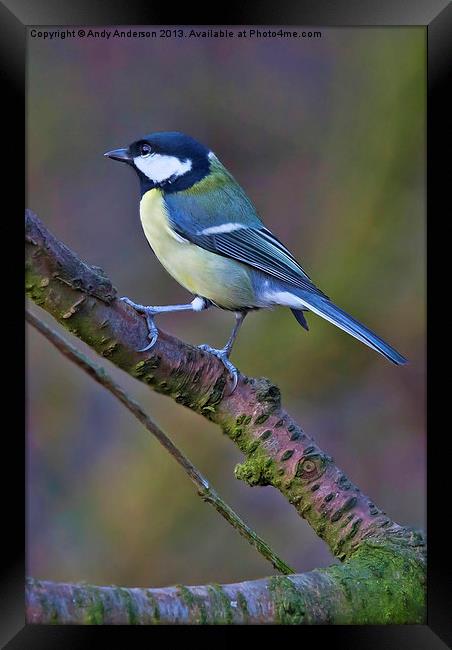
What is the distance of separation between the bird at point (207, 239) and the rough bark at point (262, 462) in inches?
12.1

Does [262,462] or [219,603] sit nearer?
[219,603]

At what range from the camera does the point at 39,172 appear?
1.86 meters

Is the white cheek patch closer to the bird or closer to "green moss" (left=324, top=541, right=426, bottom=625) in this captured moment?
the bird

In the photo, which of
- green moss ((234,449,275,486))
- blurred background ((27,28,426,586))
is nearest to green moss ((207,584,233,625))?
green moss ((234,449,275,486))

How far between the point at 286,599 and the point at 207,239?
95 cm

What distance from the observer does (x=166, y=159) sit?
6.72ft

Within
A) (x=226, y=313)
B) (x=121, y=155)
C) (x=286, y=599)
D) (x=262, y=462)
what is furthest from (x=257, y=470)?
(x=121, y=155)

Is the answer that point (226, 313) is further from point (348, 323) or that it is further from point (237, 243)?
point (348, 323)

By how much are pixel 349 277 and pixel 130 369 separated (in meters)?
1.12

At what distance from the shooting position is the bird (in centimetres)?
197

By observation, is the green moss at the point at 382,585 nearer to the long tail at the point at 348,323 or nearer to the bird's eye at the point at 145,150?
the long tail at the point at 348,323

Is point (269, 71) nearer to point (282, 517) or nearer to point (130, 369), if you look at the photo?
point (130, 369)

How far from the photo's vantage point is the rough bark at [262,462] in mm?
1338
